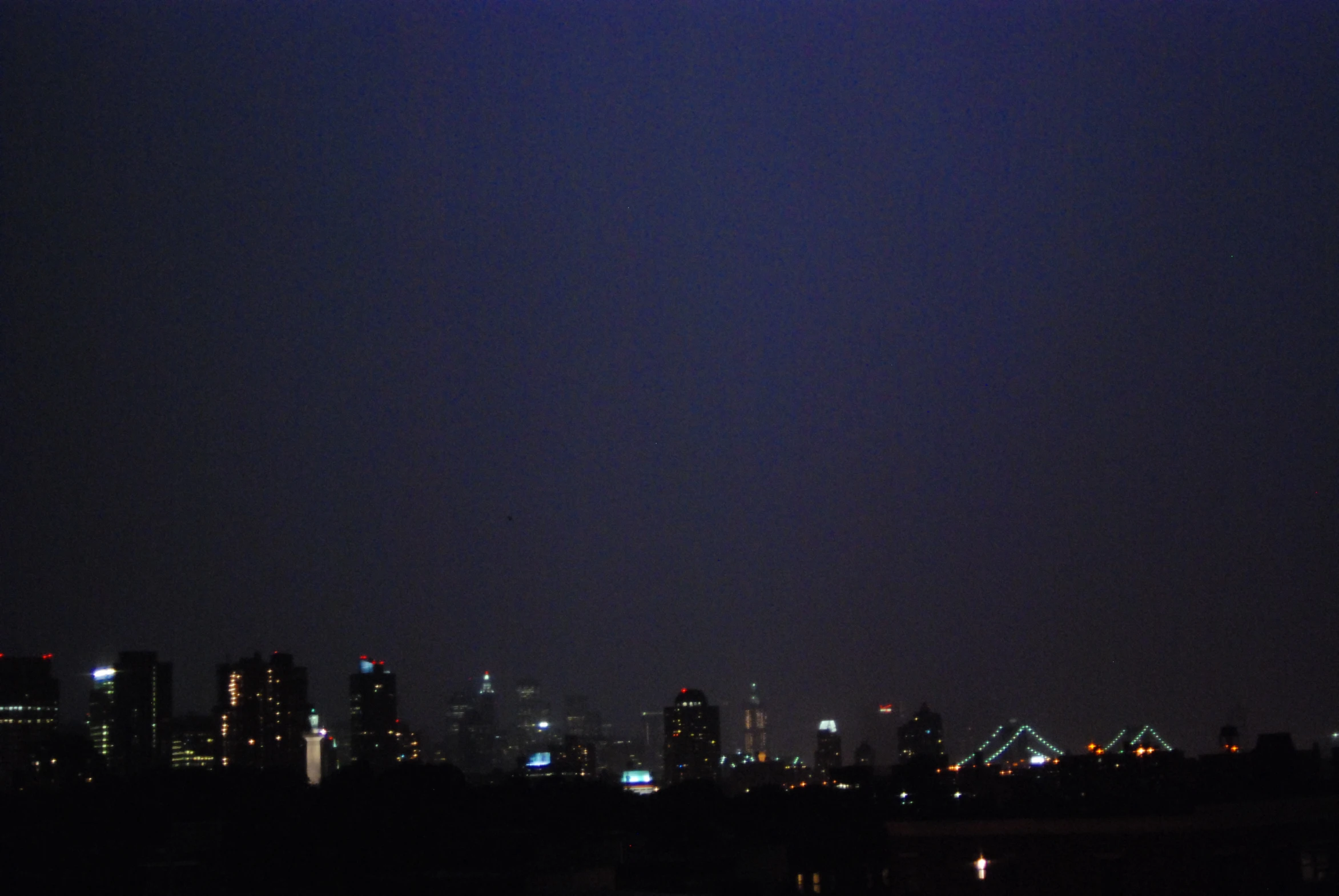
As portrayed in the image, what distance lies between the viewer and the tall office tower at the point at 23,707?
389ft

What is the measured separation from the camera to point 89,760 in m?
95.8

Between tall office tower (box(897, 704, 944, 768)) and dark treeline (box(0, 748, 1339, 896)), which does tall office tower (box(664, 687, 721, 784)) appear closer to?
tall office tower (box(897, 704, 944, 768))

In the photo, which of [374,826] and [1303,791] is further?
[374,826]

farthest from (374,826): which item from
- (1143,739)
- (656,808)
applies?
(1143,739)

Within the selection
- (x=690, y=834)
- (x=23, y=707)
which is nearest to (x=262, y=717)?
(x=23, y=707)

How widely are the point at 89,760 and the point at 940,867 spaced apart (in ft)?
294

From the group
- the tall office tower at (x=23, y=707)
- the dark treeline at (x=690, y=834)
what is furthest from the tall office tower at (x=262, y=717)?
the dark treeline at (x=690, y=834)

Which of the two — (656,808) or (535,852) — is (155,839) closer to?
(535,852)

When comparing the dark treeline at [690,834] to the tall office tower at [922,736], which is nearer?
the dark treeline at [690,834]

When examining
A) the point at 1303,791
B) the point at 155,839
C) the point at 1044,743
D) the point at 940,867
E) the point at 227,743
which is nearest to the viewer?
the point at 940,867

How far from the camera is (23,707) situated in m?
126

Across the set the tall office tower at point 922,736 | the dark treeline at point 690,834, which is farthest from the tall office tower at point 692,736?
the dark treeline at point 690,834

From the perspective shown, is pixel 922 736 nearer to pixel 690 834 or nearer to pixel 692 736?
pixel 692 736

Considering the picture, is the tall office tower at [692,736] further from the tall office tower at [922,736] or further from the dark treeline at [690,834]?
the dark treeline at [690,834]
